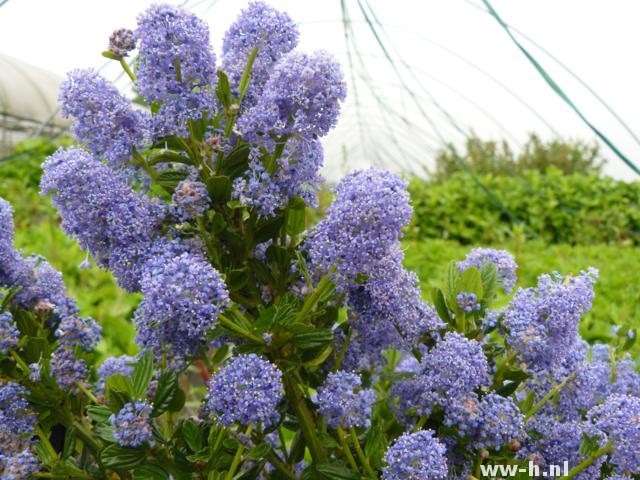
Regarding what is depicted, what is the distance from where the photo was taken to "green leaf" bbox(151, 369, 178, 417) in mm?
1042

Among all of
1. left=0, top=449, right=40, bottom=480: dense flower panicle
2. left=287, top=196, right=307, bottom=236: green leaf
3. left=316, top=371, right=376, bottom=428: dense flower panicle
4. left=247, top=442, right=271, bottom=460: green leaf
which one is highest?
left=287, top=196, right=307, bottom=236: green leaf

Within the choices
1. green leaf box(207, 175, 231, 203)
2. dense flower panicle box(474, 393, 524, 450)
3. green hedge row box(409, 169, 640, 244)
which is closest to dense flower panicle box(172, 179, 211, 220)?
green leaf box(207, 175, 231, 203)

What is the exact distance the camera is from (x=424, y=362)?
3.64ft

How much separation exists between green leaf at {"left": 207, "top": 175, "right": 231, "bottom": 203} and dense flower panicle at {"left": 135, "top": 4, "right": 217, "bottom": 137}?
0.28ft

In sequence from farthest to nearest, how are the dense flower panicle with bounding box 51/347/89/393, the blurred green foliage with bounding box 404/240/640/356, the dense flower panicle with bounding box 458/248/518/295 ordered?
the blurred green foliage with bounding box 404/240/640/356 < the dense flower panicle with bounding box 458/248/518/295 < the dense flower panicle with bounding box 51/347/89/393

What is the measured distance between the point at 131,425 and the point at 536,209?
7554 mm

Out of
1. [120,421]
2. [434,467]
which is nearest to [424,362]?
[434,467]

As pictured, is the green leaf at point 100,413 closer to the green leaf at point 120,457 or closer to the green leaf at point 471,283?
the green leaf at point 120,457

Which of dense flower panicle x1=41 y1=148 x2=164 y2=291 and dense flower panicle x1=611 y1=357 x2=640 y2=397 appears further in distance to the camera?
dense flower panicle x1=611 y1=357 x2=640 y2=397

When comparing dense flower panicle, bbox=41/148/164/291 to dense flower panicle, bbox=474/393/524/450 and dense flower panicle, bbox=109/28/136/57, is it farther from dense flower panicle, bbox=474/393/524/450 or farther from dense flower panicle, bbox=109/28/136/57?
dense flower panicle, bbox=474/393/524/450

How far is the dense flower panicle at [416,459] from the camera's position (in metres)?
0.95

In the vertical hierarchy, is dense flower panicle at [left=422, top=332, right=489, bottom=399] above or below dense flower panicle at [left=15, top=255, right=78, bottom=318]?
above

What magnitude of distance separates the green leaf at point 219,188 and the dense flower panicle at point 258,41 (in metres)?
0.15

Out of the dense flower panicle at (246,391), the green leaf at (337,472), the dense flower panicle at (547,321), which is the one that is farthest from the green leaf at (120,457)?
the dense flower panicle at (547,321)
